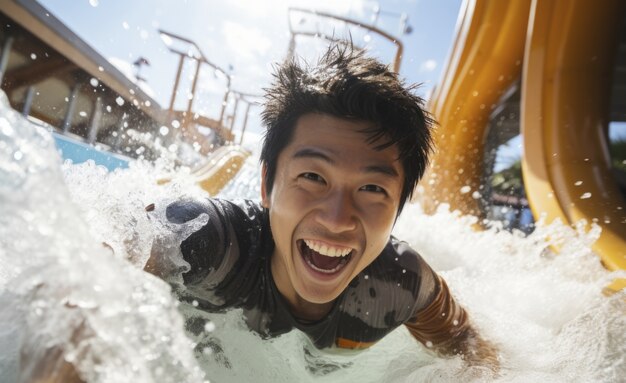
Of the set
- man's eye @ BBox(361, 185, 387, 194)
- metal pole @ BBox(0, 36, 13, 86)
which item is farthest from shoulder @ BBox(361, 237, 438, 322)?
metal pole @ BBox(0, 36, 13, 86)

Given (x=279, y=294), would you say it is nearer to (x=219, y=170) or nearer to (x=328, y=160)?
(x=328, y=160)

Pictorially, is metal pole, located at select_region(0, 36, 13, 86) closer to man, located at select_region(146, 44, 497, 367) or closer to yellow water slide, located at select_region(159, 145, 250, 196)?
yellow water slide, located at select_region(159, 145, 250, 196)

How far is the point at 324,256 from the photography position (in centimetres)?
124

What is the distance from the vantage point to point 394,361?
61.2 inches

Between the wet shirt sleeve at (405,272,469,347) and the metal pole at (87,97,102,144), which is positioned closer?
the wet shirt sleeve at (405,272,469,347)

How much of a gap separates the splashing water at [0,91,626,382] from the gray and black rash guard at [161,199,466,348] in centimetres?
7

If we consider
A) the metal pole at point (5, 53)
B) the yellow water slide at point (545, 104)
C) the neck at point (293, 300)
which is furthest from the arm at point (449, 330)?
the metal pole at point (5, 53)

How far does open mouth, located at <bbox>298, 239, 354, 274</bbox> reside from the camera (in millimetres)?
1104

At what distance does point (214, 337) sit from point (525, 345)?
1.05m

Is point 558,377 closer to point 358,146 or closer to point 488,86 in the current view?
point 358,146

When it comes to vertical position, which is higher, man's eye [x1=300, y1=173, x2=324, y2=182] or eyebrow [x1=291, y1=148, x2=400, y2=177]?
eyebrow [x1=291, y1=148, x2=400, y2=177]

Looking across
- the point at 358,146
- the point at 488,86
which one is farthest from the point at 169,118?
the point at 358,146

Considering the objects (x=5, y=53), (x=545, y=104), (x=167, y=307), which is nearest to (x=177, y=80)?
(x=5, y=53)

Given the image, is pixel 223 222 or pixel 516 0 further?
pixel 516 0
